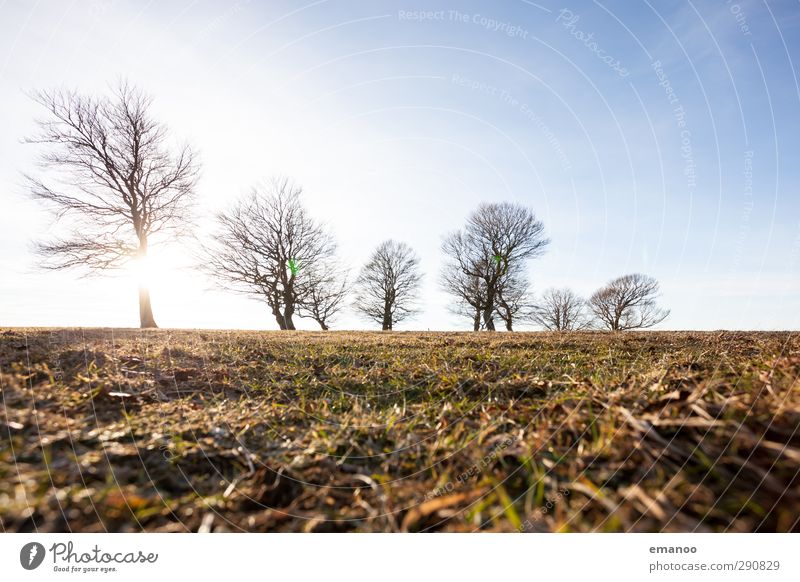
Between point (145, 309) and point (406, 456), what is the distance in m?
23.3

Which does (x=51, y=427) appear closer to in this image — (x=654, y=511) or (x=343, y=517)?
(x=343, y=517)

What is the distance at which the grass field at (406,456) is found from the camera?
1.59 m

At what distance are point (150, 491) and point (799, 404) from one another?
11.5ft

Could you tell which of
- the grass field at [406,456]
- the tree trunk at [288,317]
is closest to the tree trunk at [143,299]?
the tree trunk at [288,317]

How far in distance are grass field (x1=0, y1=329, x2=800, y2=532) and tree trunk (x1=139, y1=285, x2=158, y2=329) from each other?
1952cm

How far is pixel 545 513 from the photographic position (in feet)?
5.22

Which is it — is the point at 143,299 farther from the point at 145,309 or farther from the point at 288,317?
the point at 288,317

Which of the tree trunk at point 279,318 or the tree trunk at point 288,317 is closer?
the tree trunk at point 288,317

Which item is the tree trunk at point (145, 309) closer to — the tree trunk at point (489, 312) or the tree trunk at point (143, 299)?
the tree trunk at point (143, 299)

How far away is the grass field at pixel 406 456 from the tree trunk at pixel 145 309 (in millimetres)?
19524

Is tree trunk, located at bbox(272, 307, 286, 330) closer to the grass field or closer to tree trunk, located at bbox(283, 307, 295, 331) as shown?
tree trunk, located at bbox(283, 307, 295, 331)

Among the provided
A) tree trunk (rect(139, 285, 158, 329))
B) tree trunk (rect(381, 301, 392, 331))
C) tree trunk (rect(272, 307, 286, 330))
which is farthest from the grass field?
tree trunk (rect(381, 301, 392, 331))

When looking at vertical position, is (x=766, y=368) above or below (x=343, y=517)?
above
